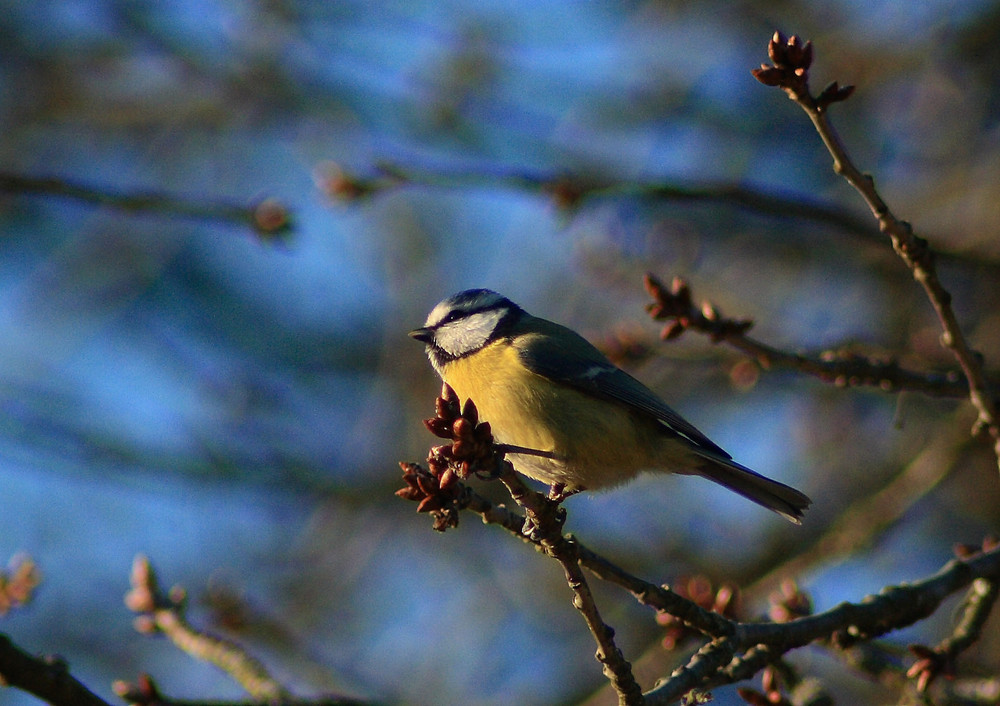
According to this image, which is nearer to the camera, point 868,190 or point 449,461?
point 449,461

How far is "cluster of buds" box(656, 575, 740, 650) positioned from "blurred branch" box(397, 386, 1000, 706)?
0.17 meters

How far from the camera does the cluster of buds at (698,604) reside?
2463 millimetres

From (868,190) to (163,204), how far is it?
79.6 inches

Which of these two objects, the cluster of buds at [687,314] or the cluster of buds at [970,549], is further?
the cluster of buds at [970,549]

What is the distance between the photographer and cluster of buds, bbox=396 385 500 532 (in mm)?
1768

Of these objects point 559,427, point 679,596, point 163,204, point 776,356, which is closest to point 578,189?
point 559,427

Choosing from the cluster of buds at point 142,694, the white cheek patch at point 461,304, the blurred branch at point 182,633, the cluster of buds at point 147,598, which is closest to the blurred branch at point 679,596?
the cluster of buds at point 142,694

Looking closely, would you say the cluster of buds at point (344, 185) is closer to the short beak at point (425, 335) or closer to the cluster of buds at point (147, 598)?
the short beak at point (425, 335)

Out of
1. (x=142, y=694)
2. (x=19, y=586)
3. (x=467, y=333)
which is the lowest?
(x=142, y=694)

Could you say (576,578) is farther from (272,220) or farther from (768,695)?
(272,220)

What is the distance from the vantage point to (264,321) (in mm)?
8375

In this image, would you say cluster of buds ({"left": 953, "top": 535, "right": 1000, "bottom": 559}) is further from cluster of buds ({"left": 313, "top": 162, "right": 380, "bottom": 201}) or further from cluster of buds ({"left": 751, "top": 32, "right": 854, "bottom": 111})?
cluster of buds ({"left": 313, "top": 162, "right": 380, "bottom": 201})

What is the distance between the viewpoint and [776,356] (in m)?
2.40

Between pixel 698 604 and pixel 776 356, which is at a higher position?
pixel 776 356
